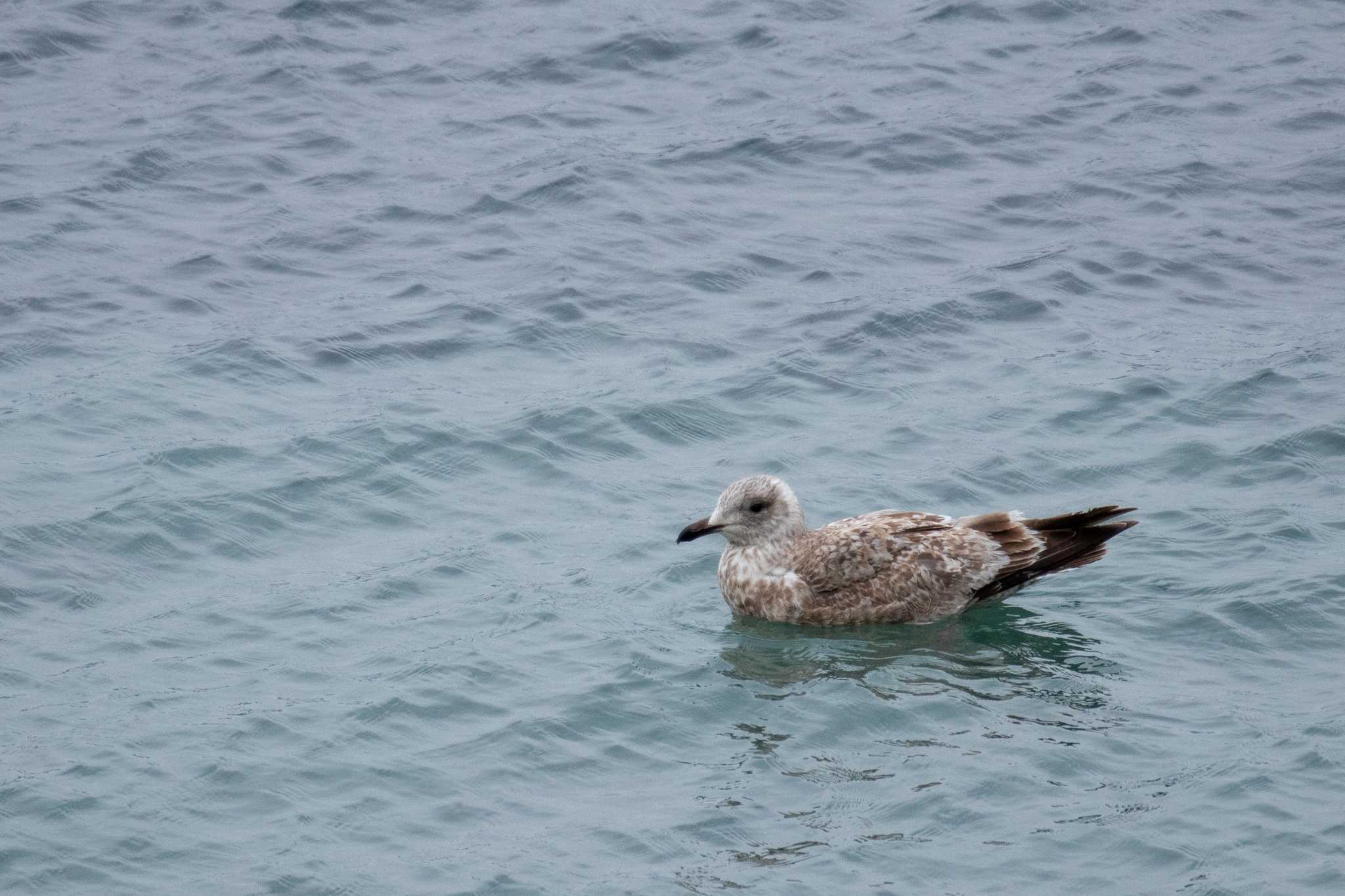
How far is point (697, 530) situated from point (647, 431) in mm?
2370

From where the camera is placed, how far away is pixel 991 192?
18.9 metres

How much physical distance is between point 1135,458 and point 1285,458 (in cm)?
112

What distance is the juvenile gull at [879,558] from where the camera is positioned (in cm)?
1223

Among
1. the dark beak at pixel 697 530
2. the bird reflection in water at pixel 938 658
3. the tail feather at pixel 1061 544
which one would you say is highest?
the dark beak at pixel 697 530

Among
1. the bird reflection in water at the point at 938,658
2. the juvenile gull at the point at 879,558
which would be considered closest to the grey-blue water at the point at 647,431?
the bird reflection in water at the point at 938,658

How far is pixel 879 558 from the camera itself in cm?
1237

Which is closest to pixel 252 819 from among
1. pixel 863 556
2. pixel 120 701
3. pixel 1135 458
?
pixel 120 701

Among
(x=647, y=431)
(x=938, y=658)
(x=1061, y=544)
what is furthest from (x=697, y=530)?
(x=1061, y=544)

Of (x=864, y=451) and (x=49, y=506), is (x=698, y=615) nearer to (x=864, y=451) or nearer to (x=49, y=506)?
(x=864, y=451)

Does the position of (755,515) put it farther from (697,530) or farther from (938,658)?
(938,658)

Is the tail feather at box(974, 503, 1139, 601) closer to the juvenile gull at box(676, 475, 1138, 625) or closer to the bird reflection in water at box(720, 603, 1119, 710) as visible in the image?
the juvenile gull at box(676, 475, 1138, 625)

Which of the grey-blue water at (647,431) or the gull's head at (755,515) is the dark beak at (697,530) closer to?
the gull's head at (755,515)

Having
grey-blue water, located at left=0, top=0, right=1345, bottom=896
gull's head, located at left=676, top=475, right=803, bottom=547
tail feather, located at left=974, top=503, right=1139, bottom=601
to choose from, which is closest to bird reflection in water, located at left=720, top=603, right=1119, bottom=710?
grey-blue water, located at left=0, top=0, right=1345, bottom=896

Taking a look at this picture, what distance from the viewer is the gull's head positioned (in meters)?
12.4
